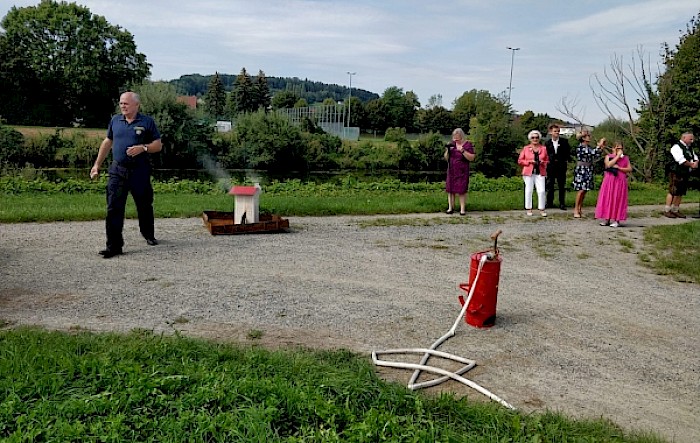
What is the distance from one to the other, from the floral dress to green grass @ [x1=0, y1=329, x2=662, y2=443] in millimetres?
9505

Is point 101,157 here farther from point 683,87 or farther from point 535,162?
point 683,87

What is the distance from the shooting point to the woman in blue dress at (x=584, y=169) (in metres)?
12.4

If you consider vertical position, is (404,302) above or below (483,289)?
below

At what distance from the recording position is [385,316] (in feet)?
18.8

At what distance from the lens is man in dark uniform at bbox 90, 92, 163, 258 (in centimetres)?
770

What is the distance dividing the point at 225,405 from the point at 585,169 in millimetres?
10776

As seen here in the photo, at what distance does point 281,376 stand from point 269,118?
148 feet

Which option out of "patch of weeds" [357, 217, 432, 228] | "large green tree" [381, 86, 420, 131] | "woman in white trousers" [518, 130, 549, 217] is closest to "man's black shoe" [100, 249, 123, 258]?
"patch of weeds" [357, 217, 432, 228]

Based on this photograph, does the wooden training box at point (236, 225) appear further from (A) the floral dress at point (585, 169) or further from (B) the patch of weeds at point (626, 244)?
(A) the floral dress at point (585, 169)

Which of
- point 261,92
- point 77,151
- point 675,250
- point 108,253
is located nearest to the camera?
point 108,253

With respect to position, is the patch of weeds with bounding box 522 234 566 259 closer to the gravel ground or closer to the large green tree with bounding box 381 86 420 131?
the gravel ground

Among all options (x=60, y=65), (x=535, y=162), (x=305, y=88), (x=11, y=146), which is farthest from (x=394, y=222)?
(x=305, y=88)

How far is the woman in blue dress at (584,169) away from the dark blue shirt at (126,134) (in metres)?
8.54

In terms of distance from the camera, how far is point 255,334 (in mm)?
5020
